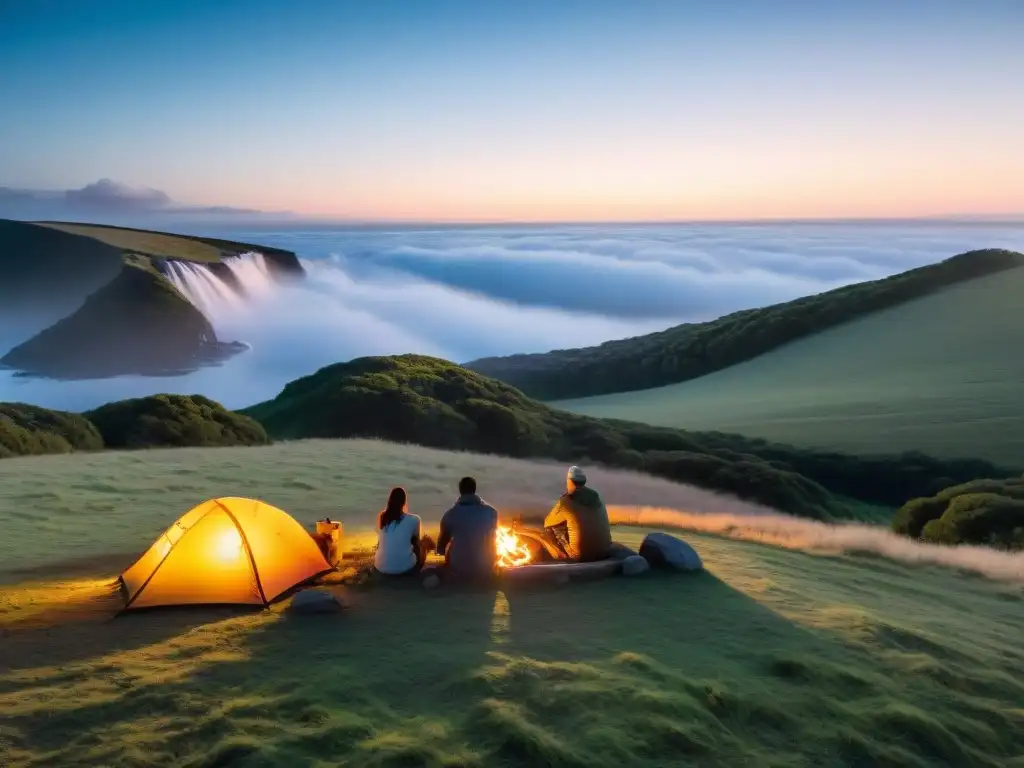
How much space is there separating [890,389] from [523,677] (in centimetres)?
7310

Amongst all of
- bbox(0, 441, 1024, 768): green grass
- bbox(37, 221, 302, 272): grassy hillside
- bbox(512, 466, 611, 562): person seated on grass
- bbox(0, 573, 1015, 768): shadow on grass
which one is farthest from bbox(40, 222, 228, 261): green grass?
bbox(0, 573, 1015, 768): shadow on grass

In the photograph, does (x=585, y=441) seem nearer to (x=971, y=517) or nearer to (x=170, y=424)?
(x=170, y=424)

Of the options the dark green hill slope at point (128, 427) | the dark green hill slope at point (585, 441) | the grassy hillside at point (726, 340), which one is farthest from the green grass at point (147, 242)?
the dark green hill slope at point (128, 427)

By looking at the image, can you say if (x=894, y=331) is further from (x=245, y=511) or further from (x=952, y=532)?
(x=245, y=511)

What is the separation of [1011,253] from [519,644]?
139930 millimetres

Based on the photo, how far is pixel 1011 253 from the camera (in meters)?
125

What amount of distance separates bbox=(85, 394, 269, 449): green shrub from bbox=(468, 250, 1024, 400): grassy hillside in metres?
81.9

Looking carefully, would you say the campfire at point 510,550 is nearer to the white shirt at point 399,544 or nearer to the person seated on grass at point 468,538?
the person seated on grass at point 468,538

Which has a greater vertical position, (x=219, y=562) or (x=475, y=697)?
(x=219, y=562)

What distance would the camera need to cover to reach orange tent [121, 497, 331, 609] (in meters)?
13.4

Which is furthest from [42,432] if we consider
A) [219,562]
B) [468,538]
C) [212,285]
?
[212,285]

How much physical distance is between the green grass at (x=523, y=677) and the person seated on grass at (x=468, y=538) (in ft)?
2.12

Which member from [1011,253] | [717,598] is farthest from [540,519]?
[1011,253]

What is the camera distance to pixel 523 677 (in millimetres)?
10578
